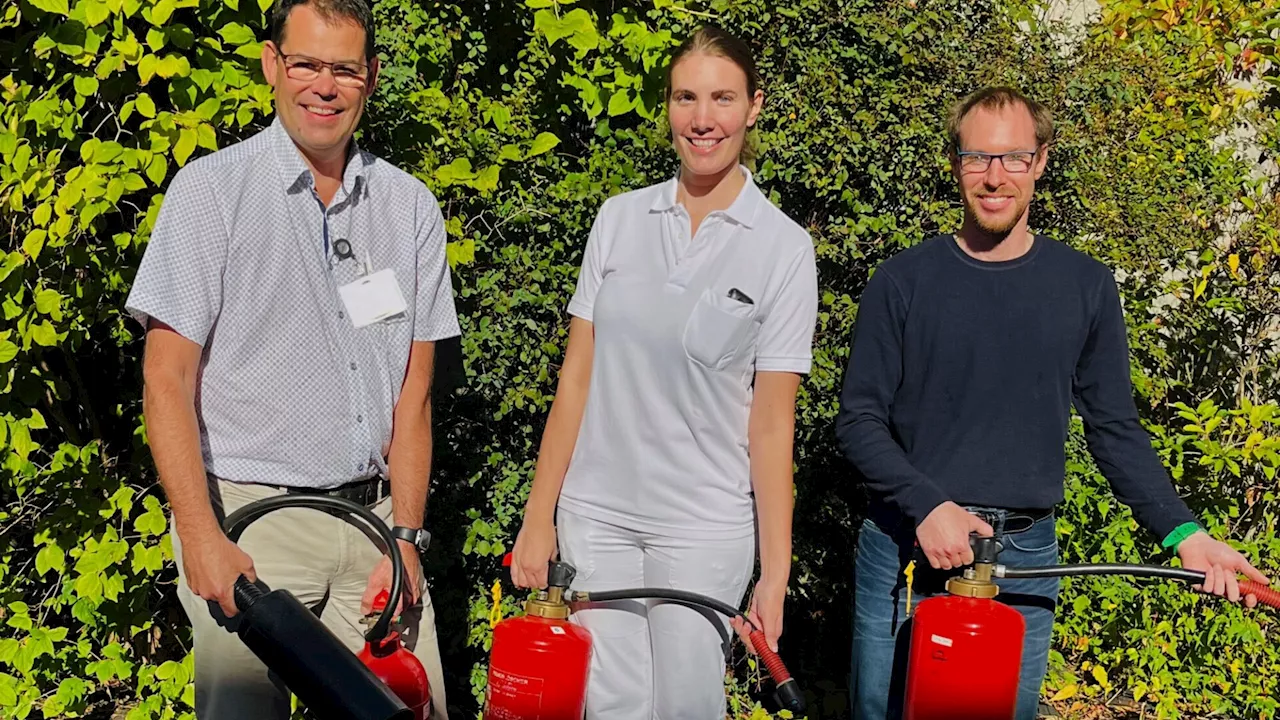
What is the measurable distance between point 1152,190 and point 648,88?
1.84m

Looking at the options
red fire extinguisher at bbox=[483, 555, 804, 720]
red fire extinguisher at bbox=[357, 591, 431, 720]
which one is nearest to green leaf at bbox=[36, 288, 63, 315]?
red fire extinguisher at bbox=[357, 591, 431, 720]

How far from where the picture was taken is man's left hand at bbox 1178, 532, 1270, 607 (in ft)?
8.66

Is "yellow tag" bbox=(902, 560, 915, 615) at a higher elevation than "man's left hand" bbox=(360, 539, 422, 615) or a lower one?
higher

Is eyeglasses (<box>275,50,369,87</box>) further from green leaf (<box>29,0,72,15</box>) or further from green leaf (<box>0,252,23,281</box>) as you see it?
green leaf (<box>0,252,23,281</box>)

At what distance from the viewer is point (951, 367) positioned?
9.39ft

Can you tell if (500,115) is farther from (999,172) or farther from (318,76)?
(999,172)

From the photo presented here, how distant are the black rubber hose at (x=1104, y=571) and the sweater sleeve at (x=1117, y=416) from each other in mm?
261

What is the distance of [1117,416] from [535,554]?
1.42m

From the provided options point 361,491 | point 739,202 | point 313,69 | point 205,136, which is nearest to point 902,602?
point 739,202

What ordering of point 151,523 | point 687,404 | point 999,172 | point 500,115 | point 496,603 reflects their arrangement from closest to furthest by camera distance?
point 687,404 → point 999,172 → point 496,603 → point 151,523 → point 500,115

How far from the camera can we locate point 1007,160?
2840mm

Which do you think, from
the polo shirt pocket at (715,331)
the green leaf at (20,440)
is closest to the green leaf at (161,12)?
the green leaf at (20,440)

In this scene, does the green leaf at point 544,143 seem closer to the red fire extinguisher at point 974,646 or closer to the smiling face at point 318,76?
the smiling face at point 318,76

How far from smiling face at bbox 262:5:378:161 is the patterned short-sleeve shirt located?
0.08 metres
